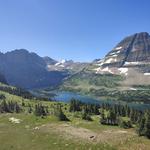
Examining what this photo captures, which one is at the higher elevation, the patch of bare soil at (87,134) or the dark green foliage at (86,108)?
the dark green foliage at (86,108)

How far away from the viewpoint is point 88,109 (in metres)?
182

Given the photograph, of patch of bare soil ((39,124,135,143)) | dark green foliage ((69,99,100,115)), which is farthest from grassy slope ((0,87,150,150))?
dark green foliage ((69,99,100,115))

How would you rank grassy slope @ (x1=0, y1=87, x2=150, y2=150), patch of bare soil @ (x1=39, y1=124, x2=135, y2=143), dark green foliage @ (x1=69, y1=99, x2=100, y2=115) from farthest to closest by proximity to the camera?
1. dark green foliage @ (x1=69, y1=99, x2=100, y2=115)
2. patch of bare soil @ (x1=39, y1=124, x2=135, y2=143)
3. grassy slope @ (x1=0, y1=87, x2=150, y2=150)

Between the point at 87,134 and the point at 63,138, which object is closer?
the point at 63,138

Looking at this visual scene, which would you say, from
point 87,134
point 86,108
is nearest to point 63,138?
point 87,134

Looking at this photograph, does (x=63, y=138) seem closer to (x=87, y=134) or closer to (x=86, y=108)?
(x=87, y=134)

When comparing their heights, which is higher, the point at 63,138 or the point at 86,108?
the point at 86,108

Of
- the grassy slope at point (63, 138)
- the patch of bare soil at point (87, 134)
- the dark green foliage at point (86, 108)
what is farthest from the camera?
the dark green foliage at point (86, 108)

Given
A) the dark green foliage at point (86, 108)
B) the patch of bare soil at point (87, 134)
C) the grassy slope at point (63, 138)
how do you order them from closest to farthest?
the grassy slope at point (63, 138) → the patch of bare soil at point (87, 134) → the dark green foliage at point (86, 108)

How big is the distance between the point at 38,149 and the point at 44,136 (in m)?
16.9

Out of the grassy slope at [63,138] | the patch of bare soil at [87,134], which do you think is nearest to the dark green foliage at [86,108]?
the grassy slope at [63,138]

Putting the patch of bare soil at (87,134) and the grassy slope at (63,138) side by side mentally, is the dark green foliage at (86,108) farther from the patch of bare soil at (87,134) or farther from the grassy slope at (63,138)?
the patch of bare soil at (87,134)

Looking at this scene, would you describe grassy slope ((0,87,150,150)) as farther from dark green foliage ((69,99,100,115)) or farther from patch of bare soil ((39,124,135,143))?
dark green foliage ((69,99,100,115))

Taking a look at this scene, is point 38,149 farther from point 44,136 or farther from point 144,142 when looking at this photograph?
point 144,142
